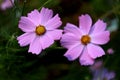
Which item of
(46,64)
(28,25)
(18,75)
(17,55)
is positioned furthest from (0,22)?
(28,25)

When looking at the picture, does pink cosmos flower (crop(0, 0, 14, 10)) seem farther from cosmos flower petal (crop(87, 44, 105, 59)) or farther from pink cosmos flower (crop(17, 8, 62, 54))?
cosmos flower petal (crop(87, 44, 105, 59))

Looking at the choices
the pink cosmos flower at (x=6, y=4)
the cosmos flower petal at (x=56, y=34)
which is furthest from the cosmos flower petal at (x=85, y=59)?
the pink cosmos flower at (x=6, y=4)

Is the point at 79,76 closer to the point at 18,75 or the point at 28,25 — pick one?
the point at 18,75

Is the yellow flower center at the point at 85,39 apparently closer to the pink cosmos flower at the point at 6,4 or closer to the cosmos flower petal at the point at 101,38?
the cosmos flower petal at the point at 101,38

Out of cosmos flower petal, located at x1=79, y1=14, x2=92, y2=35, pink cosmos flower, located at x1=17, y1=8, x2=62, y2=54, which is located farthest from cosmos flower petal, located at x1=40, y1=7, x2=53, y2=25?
cosmos flower petal, located at x1=79, y1=14, x2=92, y2=35

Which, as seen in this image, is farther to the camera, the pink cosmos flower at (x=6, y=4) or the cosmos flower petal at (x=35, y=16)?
the pink cosmos flower at (x=6, y=4)

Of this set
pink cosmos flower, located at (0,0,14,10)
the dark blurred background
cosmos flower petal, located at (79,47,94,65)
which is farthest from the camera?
pink cosmos flower, located at (0,0,14,10)
